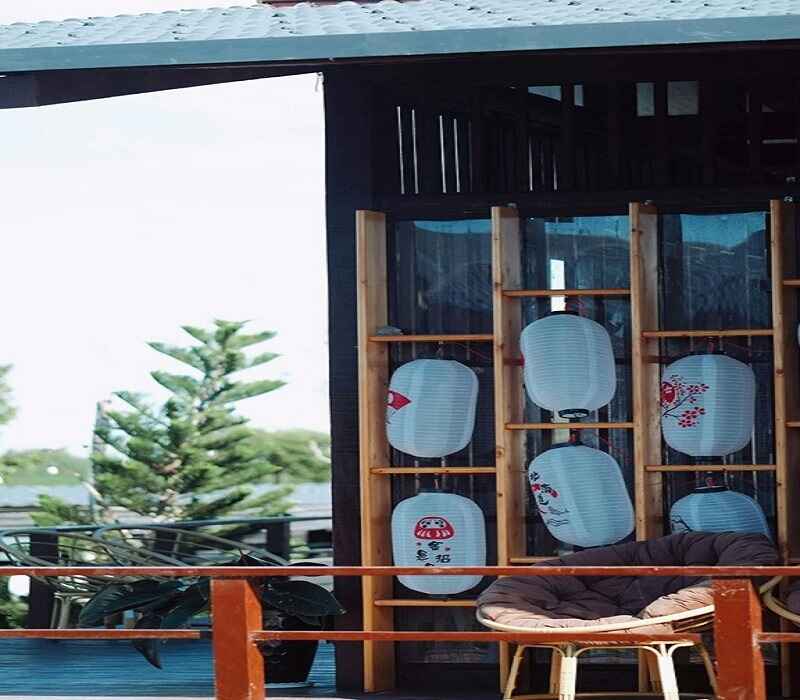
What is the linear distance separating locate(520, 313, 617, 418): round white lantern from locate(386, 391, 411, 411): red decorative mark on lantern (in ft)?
1.60

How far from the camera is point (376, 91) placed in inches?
264

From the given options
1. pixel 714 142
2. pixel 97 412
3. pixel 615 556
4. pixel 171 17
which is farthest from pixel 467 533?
pixel 97 412

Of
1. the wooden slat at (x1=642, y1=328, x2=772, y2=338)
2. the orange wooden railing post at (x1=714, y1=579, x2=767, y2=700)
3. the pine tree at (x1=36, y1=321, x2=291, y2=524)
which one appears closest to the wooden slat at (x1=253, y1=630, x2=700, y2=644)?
the orange wooden railing post at (x1=714, y1=579, x2=767, y2=700)

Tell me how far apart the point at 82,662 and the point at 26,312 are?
23099mm

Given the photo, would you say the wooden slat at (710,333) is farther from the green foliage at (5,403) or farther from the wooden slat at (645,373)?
the green foliage at (5,403)

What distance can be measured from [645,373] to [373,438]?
1096mm

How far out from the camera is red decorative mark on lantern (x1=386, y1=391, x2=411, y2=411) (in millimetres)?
6523

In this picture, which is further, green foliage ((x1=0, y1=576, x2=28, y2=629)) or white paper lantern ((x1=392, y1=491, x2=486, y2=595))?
green foliage ((x1=0, y1=576, x2=28, y2=629))

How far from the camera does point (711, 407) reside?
6281 mm

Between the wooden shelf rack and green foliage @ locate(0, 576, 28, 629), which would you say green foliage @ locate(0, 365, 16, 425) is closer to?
green foliage @ locate(0, 576, 28, 629)

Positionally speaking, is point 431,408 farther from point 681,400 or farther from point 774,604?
point 774,604

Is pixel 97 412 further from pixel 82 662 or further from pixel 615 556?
pixel 615 556

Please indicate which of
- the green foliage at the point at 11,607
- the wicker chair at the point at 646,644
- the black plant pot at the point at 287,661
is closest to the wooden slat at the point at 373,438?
the black plant pot at the point at 287,661

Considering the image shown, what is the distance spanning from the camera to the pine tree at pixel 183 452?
2514 cm
